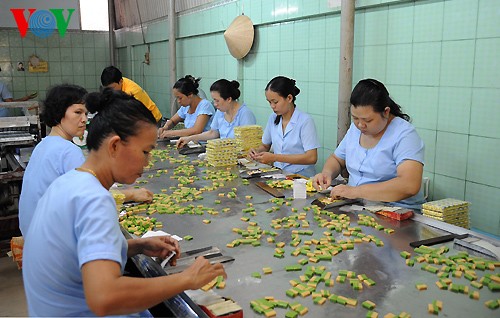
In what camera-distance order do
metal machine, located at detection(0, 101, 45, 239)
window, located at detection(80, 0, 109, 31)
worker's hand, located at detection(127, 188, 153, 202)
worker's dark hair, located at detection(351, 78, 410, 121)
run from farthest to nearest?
1. window, located at detection(80, 0, 109, 31)
2. metal machine, located at detection(0, 101, 45, 239)
3. worker's hand, located at detection(127, 188, 153, 202)
4. worker's dark hair, located at detection(351, 78, 410, 121)

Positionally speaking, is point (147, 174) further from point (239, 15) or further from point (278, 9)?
point (239, 15)

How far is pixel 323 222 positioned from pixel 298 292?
0.82 m

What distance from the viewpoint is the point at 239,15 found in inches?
236

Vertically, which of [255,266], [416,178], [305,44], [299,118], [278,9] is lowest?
[255,266]

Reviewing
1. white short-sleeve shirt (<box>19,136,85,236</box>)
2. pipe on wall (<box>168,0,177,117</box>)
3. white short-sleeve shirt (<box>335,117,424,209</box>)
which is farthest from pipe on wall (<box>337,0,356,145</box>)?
pipe on wall (<box>168,0,177,117</box>)

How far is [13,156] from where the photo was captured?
214 inches

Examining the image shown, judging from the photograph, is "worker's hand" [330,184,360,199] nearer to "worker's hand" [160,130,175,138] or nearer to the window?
"worker's hand" [160,130,175,138]

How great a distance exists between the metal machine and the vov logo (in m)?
4.97

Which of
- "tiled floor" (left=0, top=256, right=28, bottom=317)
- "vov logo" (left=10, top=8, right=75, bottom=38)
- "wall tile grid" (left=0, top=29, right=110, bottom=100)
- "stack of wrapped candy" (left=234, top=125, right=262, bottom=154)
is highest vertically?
"vov logo" (left=10, top=8, right=75, bottom=38)

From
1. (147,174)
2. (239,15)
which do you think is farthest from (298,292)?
(239,15)

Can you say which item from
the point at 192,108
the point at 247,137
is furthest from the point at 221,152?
the point at 192,108

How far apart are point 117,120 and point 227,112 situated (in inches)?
148

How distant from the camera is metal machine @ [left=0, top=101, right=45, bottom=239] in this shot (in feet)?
15.6

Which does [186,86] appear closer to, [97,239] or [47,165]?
[47,165]
